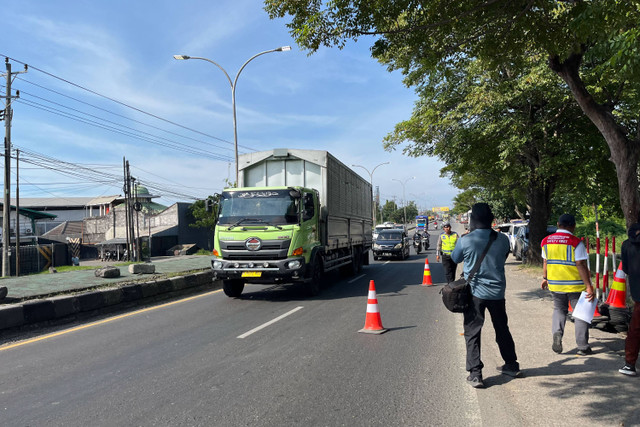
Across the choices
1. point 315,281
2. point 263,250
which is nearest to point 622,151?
point 315,281

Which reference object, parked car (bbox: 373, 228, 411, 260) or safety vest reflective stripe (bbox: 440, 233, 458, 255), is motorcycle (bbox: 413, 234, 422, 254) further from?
safety vest reflective stripe (bbox: 440, 233, 458, 255)

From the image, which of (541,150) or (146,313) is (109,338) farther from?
(541,150)

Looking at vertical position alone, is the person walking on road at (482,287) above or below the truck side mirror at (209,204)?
below

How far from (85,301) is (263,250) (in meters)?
3.59

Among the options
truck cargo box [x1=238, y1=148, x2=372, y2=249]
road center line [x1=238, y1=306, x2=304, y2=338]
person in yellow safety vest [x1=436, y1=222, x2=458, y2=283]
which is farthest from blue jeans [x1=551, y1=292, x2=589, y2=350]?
truck cargo box [x1=238, y1=148, x2=372, y2=249]

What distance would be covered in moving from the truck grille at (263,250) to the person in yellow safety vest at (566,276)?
18.0ft

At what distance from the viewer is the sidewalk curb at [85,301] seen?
7379 mm

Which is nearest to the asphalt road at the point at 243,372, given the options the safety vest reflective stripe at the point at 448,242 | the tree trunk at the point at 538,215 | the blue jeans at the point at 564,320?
the blue jeans at the point at 564,320

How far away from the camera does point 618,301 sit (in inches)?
263

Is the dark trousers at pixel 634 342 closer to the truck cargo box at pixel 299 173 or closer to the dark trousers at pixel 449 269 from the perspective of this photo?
the dark trousers at pixel 449 269

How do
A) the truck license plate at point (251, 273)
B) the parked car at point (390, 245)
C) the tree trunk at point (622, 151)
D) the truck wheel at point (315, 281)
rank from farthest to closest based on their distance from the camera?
the parked car at point (390, 245)
the truck wheel at point (315, 281)
the truck license plate at point (251, 273)
the tree trunk at point (622, 151)

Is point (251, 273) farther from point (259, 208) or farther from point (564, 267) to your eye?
point (564, 267)

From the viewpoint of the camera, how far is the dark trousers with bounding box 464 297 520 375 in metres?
4.43

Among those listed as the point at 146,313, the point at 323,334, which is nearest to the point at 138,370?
the point at 323,334
